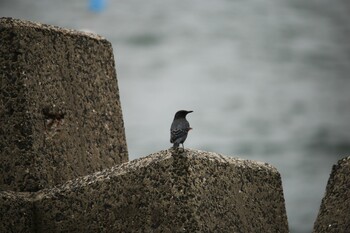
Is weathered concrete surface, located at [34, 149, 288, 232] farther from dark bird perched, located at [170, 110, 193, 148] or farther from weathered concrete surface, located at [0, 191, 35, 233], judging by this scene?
dark bird perched, located at [170, 110, 193, 148]

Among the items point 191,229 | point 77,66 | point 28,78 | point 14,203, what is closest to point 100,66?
point 77,66

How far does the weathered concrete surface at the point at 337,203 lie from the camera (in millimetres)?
3670

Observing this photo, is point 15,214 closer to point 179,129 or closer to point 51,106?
point 51,106

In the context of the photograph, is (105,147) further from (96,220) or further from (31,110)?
(96,220)

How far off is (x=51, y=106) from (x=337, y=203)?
1388 millimetres

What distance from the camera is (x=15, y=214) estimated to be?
395cm

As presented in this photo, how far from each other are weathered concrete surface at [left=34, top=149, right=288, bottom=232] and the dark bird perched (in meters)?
0.18

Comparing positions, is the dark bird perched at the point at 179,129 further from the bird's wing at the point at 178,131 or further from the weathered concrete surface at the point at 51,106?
the weathered concrete surface at the point at 51,106

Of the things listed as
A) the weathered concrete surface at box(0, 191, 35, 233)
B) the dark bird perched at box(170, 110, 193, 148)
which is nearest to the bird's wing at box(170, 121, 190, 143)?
the dark bird perched at box(170, 110, 193, 148)

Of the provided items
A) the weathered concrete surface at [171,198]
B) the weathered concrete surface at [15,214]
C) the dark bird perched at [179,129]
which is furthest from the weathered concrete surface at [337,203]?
the weathered concrete surface at [15,214]

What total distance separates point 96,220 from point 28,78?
0.79m

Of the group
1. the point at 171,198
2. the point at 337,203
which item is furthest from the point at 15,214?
the point at 337,203

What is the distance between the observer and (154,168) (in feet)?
11.9

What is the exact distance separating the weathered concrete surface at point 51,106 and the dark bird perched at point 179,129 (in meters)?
0.49
